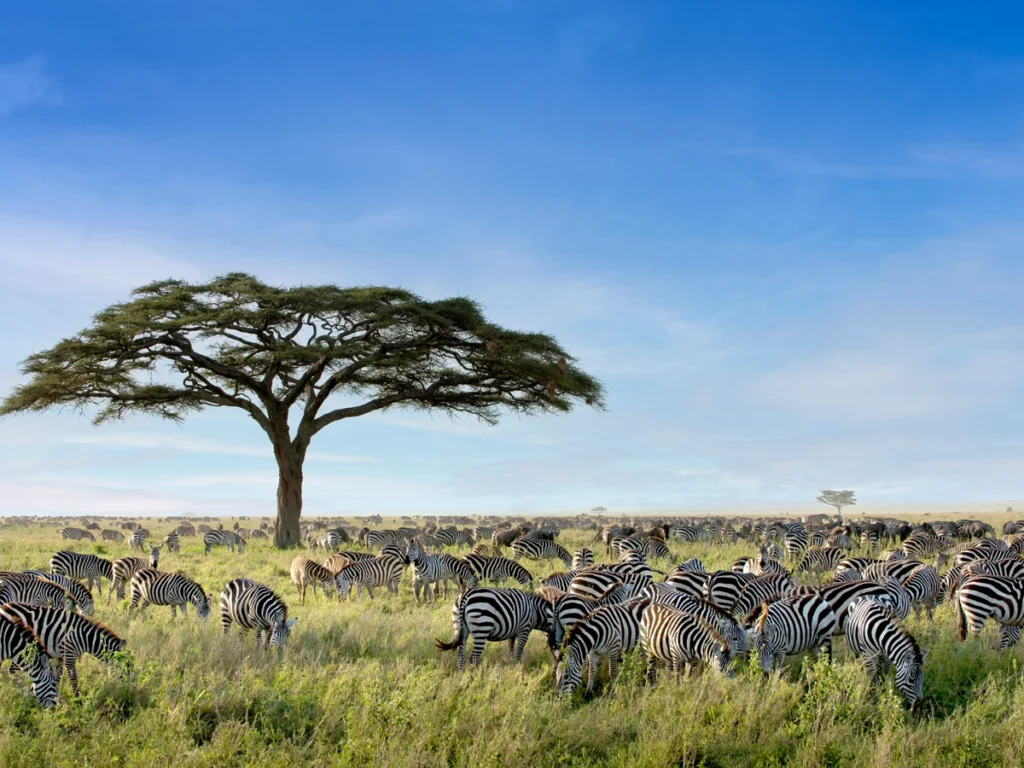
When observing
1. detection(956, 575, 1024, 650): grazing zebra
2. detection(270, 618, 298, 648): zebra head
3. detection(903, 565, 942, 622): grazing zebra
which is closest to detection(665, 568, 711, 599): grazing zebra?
detection(903, 565, 942, 622): grazing zebra

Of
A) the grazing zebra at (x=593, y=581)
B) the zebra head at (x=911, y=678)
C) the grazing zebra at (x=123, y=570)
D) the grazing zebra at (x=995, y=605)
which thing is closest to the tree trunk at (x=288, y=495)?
the grazing zebra at (x=123, y=570)

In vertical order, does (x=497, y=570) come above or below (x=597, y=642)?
below

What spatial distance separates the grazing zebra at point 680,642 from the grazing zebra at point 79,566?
49.2 feet

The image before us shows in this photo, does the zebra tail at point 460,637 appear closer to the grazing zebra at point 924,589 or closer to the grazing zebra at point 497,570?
the grazing zebra at point 497,570

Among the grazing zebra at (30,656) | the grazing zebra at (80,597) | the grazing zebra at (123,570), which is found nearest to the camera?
the grazing zebra at (30,656)

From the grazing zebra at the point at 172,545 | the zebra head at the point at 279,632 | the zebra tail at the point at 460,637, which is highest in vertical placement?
the zebra tail at the point at 460,637

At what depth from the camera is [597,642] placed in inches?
406

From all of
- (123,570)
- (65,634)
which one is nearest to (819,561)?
(123,570)

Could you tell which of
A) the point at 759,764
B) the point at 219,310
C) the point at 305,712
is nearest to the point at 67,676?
the point at 305,712

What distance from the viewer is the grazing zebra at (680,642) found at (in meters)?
10.0

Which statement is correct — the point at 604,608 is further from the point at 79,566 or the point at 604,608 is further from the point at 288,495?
the point at 288,495

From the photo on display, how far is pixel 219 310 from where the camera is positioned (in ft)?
110

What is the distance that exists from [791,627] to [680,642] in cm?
174

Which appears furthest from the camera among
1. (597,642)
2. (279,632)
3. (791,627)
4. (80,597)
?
(80,597)
